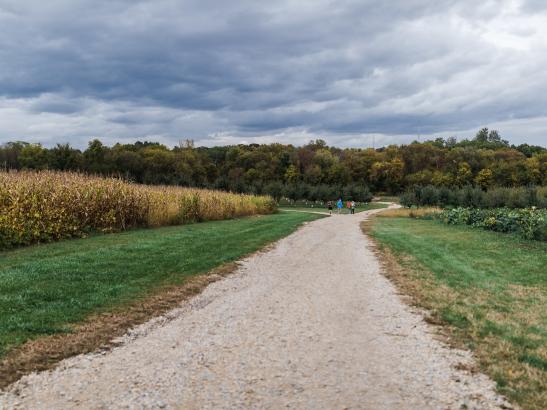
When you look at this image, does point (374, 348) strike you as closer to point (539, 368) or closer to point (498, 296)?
point (539, 368)

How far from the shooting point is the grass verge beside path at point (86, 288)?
207 inches

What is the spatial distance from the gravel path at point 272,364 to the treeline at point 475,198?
39.8 meters

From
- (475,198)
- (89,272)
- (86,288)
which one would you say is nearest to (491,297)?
(86,288)

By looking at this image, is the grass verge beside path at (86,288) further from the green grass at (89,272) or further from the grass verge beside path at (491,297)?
the grass verge beside path at (491,297)

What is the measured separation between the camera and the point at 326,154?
355ft

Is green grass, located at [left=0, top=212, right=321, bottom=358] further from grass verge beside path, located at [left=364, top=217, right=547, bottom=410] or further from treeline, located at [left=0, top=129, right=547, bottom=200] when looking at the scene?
treeline, located at [left=0, top=129, right=547, bottom=200]

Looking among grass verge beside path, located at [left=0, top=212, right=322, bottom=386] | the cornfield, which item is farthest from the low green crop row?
the cornfield

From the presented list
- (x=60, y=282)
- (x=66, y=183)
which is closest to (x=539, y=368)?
(x=60, y=282)

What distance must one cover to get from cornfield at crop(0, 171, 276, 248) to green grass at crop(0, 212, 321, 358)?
89cm

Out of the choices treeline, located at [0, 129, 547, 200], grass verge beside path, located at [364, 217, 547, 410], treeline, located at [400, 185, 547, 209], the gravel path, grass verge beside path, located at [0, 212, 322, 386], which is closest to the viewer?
the gravel path

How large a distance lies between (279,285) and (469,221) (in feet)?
67.3

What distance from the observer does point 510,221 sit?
2100 centimetres

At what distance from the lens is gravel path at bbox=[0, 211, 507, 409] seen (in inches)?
155

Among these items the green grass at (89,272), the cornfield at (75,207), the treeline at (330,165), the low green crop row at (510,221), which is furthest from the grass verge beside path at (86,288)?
the treeline at (330,165)
